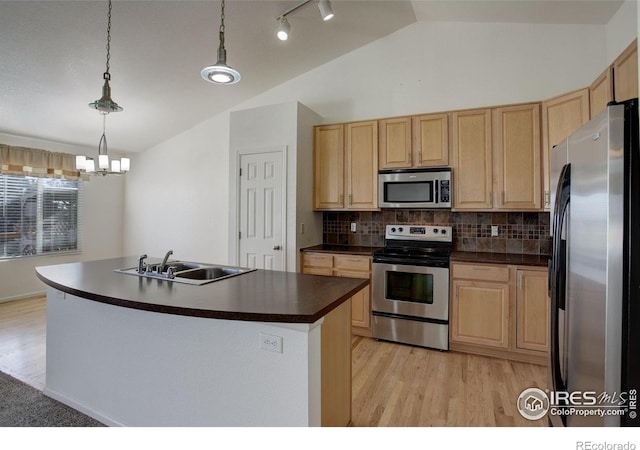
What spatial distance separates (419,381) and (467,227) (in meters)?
1.78

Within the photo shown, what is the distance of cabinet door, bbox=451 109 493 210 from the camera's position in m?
3.12

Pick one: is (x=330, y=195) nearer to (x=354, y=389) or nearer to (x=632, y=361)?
(x=354, y=389)

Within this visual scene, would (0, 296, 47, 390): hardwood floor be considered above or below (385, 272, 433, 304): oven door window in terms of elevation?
below

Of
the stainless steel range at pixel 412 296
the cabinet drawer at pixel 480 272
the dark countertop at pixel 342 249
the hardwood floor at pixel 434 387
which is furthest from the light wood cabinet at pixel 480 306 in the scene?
the dark countertop at pixel 342 249

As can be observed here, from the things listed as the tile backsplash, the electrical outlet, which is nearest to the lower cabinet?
the tile backsplash

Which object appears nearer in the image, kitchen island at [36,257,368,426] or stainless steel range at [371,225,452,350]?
kitchen island at [36,257,368,426]

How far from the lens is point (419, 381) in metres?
2.49

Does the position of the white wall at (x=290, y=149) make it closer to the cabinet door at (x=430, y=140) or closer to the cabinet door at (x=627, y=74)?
the cabinet door at (x=430, y=140)

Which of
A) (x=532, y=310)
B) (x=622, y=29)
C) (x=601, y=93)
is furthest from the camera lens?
(x=532, y=310)

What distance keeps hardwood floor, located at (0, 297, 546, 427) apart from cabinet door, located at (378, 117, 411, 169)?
6.30 ft

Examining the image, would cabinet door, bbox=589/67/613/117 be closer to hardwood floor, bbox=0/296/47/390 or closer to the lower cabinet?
the lower cabinet

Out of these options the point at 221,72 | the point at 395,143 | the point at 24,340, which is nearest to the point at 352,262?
the point at 395,143

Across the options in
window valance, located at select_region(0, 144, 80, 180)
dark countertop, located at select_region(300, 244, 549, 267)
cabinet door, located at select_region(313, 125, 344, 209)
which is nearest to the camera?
dark countertop, located at select_region(300, 244, 549, 267)

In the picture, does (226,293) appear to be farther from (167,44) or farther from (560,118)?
(560,118)
